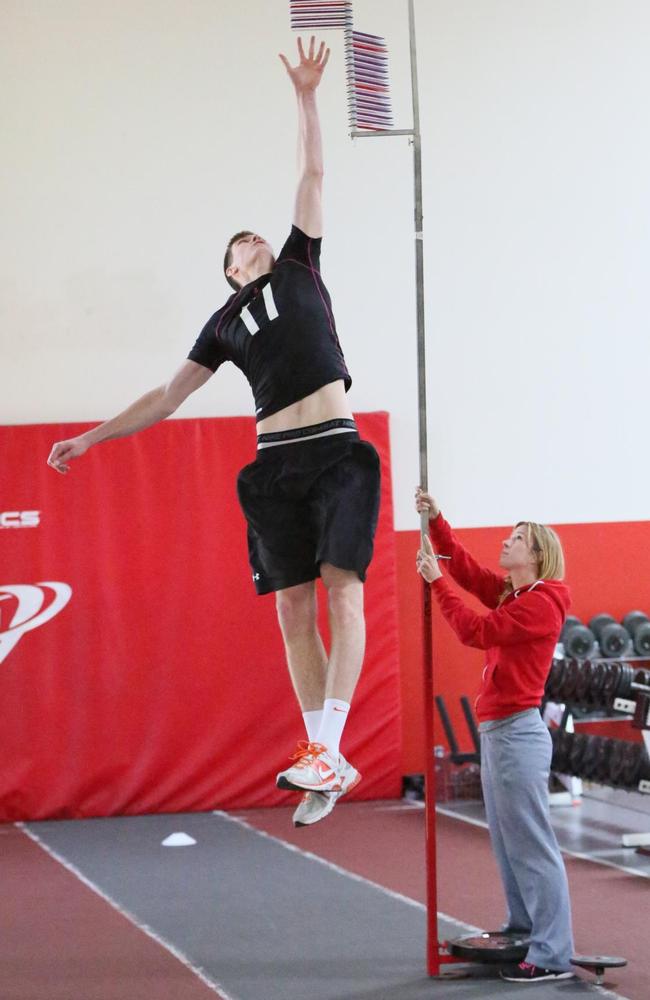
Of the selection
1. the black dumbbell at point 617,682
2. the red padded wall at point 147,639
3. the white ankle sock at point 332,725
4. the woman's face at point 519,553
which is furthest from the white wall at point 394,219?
the white ankle sock at point 332,725

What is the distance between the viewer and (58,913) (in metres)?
5.30

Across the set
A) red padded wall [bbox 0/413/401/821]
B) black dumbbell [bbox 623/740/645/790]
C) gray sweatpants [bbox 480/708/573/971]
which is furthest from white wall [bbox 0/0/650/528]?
gray sweatpants [bbox 480/708/573/971]

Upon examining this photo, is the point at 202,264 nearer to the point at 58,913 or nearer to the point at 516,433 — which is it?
the point at 516,433

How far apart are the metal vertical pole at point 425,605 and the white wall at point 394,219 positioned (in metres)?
3.97

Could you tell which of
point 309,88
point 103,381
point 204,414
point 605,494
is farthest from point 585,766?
A: point 309,88

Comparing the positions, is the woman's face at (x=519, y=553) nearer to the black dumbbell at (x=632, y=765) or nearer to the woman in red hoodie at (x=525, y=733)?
the woman in red hoodie at (x=525, y=733)

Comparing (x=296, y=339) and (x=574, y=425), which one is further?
(x=574, y=425)

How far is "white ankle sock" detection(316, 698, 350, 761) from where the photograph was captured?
3443 millimetres

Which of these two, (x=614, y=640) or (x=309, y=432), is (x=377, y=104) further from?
(x=614, y=640)

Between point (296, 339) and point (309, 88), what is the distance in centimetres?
67

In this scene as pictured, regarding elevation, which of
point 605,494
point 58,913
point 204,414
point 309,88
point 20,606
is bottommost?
point 58,913

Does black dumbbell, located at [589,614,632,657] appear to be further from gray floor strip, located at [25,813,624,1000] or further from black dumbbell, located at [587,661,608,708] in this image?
gray floor strip, located at [25,813,624,1000]

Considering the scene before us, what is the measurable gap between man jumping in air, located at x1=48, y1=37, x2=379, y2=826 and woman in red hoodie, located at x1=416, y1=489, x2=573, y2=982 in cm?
62

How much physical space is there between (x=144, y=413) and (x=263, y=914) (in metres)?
2.33
